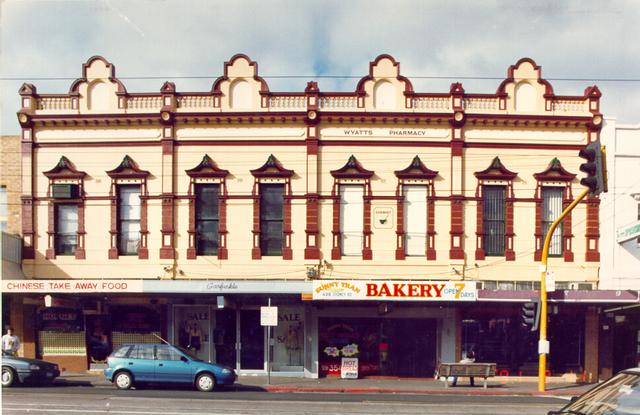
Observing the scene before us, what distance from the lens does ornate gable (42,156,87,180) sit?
2178 cm

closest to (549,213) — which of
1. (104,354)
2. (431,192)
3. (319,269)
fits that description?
(431,192)

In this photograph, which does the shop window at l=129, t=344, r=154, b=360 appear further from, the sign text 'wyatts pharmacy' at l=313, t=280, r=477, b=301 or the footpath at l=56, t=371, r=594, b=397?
the sign text 'wyatts pharmacy' at l=313, t=280, r=477, b=301

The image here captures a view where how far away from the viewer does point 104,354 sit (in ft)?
71.1

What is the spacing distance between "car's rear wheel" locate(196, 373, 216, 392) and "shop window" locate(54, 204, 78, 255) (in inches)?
327

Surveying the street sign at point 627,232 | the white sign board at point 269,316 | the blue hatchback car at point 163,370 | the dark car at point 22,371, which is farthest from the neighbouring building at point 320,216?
the blue hatchback car at point 163,370

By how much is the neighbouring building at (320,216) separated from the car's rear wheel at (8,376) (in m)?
4.56

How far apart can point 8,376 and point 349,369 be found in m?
10.7

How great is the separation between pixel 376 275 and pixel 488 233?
4.34 meters

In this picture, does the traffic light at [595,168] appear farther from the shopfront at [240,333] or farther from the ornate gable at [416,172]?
the shopfront at [240,333]

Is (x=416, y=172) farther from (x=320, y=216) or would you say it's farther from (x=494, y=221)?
(x=320, y=216)

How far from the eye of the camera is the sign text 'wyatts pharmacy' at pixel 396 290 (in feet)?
63.4

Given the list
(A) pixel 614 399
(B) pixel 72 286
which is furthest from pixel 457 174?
(A) pixel 614 399

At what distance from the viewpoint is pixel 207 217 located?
853 inches

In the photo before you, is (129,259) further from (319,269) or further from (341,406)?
(341,406)
